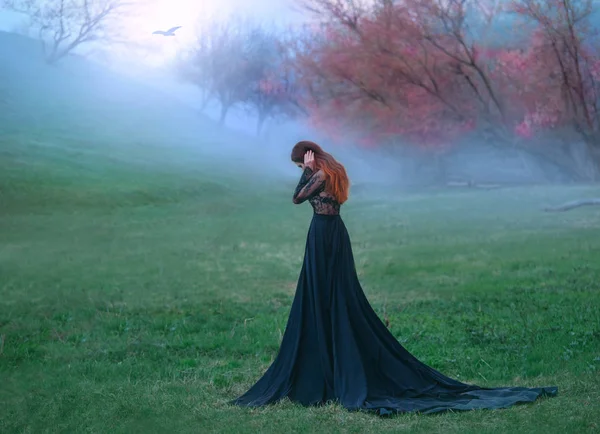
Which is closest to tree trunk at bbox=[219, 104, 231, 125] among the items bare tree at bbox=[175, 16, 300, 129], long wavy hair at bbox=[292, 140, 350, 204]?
bare tree at bbox=[175, 16, 300, 129]

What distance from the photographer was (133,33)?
2209cm

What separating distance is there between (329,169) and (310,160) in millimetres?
180

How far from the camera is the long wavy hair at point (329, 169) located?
699cm

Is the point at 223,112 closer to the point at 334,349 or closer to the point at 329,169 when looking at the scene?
the point at 329,169

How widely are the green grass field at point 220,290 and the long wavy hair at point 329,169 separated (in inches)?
72.0

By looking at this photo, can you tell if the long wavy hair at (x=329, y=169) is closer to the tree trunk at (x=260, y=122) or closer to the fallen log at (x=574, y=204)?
the fallen log at (x=574, y=204)

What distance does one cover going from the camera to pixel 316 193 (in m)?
7.00

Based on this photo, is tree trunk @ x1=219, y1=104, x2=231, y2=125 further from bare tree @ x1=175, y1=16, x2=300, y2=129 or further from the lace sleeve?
the lace sleeve

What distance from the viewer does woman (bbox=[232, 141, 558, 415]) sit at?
6906mm

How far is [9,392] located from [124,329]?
329 centimetres

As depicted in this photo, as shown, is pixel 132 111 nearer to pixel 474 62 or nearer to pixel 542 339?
pixel 474 62

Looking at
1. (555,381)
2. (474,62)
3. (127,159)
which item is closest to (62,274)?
(555,381)

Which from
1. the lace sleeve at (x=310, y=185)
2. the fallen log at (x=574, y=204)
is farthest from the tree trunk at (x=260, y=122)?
the lace sleeve at (x=310, y=185)

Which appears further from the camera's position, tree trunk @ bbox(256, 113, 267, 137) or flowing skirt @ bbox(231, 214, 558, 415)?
tree trunk @ bbox(256, 113, 267, 137)
